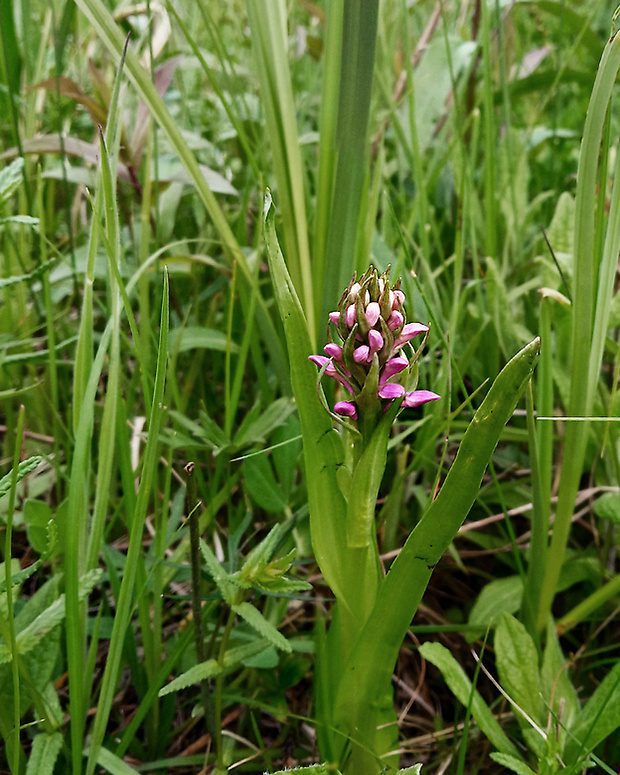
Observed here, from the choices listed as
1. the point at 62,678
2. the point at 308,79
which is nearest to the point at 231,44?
the point at 308,79

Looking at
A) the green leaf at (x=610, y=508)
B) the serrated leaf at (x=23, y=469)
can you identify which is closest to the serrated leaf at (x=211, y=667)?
the serrated leaf at (x=23, y=469)

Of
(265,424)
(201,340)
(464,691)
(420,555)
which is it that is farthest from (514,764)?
(201,340)

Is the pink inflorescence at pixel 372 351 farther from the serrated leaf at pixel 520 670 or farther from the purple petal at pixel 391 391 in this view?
the serrated leaf at pixel 520 670

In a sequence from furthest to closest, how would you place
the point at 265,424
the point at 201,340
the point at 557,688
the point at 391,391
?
1. the point at 201,340
2. the point at 265,424
3. the point at 557,688
4. the point at 391,391

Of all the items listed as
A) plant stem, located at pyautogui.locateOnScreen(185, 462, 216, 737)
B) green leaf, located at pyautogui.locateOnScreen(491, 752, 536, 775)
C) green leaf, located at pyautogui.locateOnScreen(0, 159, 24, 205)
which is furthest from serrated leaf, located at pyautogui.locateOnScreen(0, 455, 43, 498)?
green leaf, located at pyautogui.locateOnScreen(491, 752, 536, 775)

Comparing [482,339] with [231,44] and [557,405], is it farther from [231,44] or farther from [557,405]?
[231,44]

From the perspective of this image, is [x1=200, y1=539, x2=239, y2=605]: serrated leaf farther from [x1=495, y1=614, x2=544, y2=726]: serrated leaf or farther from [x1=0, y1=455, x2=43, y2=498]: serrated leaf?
[x1=495, y1=614, x2=544, y2=726]: serrated leaf

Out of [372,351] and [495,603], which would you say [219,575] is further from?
[495,603]
